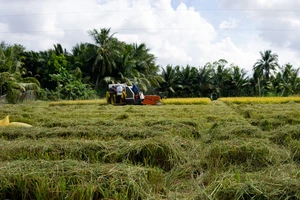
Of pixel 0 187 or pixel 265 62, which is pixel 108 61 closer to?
pixel 265 62

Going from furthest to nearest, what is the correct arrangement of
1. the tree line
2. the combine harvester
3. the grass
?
1. the tree line
2. the combine harvester
3. the grass

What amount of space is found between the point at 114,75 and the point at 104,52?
2434mm

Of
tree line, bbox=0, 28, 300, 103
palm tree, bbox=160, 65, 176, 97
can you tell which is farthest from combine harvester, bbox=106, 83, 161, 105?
palm tree, bbox=160, 65, 176, 97

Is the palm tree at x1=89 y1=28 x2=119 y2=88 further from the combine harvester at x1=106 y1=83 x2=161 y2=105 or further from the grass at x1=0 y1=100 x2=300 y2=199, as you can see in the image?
the grass at x1=0 y1=100 x2=300 y2=199

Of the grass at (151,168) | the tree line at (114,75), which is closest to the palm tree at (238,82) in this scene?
the tree line at (114,75)

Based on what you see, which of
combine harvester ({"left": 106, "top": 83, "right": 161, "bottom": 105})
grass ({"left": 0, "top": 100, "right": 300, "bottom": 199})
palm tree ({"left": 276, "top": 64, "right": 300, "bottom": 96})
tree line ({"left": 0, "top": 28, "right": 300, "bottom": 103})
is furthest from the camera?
palm tree ({"left": 276, "top": 64, "right": 300, "bottom": 96})

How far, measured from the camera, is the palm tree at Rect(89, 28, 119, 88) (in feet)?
90.3

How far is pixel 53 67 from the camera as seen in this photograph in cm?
2703

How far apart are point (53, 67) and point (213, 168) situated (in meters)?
25.9

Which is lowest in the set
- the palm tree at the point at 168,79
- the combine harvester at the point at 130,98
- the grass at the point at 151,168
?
the grass at the point at 151,168

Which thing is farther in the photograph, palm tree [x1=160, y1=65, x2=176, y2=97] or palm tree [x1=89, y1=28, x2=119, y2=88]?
palm tree [x1=160, y1=65, x2=176, y2=97]

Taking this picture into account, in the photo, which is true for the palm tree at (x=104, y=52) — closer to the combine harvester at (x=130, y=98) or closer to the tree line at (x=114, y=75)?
the tree line at (x=114, y=75)

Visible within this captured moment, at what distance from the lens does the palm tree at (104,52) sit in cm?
2754

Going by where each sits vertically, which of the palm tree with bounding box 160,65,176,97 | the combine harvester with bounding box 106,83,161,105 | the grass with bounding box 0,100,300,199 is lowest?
the grass with bounding box 0,100,300,199
